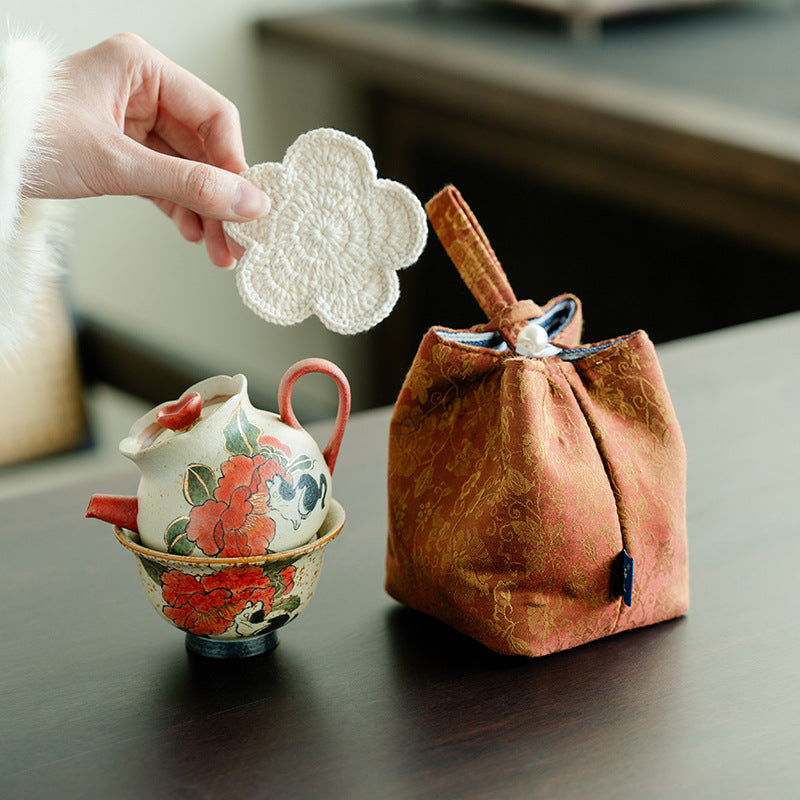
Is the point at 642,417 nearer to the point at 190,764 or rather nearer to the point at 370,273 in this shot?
Answer: the point at 370,273

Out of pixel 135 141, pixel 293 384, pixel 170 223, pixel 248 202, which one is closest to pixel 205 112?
pixel 135 141

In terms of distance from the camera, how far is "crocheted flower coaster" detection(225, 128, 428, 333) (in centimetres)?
67

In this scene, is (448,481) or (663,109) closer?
(448,481)

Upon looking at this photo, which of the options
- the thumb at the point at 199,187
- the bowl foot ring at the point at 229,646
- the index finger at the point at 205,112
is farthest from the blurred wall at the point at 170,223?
the bowl foot ring at the point at 229,646

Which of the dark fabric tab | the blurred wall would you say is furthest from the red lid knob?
the blurred wall

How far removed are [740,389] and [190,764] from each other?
65 cm

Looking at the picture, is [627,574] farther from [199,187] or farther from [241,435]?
[199,187]

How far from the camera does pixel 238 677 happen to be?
0.64 meters

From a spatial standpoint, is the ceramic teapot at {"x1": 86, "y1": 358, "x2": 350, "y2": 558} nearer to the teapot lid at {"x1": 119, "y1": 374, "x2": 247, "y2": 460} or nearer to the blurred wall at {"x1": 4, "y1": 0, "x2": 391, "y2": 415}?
the teapot lid at {"x1": 119, "y1": 374, "x2": 247, "y2": 460}

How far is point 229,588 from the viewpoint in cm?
61

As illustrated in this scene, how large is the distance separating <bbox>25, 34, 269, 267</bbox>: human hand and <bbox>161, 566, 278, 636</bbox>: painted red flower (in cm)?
22

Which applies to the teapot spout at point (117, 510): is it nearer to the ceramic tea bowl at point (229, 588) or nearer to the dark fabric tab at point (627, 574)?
the ceramic tea bowl at point (229, 588)

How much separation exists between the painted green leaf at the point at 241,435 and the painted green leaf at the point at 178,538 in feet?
0.16

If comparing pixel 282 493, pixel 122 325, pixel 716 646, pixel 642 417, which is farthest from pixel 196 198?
pixel 122 325
